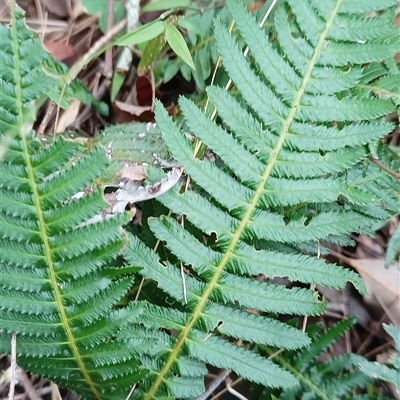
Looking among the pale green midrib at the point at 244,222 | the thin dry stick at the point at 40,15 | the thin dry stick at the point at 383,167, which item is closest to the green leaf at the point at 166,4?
the thin dry stick at the point at 40,15

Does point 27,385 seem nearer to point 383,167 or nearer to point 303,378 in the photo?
point 303,378

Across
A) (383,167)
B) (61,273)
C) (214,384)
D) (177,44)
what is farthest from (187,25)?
(214,384)

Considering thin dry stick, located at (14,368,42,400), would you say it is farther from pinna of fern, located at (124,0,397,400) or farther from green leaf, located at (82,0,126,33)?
green leaf, located at (82,0,126,33)

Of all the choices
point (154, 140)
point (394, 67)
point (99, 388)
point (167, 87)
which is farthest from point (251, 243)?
point (167, 87)

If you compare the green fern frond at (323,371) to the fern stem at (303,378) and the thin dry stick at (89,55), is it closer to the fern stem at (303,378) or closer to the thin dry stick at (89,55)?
the fern stem at (303,378)

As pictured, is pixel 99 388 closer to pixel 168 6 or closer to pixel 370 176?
pixel 370 176

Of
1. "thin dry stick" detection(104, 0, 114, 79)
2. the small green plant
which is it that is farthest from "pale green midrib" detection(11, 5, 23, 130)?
"thin dry stick" detection(104, 0, 114, 79)
